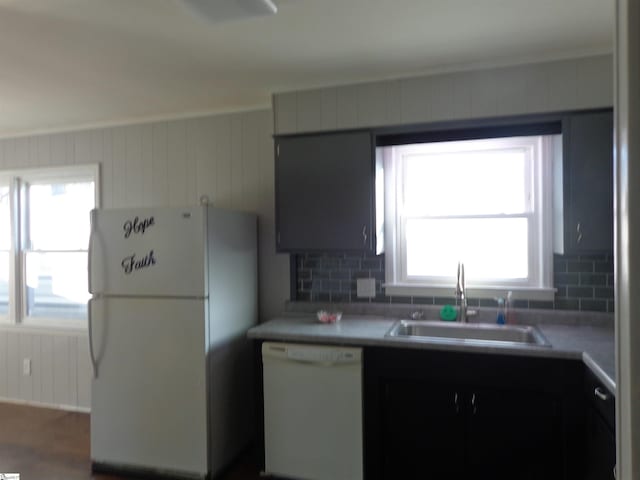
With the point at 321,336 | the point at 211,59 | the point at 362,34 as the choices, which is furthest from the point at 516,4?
the point at 321,336

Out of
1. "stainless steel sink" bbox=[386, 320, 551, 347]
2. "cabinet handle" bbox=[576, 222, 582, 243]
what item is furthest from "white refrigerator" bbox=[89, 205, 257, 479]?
"cabinet handle" bbox=[576, 222, 582, 243]

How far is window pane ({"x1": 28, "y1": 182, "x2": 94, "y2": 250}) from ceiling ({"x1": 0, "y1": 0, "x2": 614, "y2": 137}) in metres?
0.87

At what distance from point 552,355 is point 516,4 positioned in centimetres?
154

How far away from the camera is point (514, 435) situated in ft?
6.67

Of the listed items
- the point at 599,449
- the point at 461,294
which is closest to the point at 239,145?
the point at 461,294

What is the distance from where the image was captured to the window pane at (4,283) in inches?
149

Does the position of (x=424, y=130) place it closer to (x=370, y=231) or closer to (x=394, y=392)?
(x=370, y=231)

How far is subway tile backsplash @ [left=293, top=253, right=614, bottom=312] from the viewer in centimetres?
247

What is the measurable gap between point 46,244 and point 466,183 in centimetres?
344

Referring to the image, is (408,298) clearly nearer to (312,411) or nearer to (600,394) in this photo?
(312,411)

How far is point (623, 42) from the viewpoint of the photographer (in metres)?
0.54

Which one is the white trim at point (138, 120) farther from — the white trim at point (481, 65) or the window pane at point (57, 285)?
the window pane at point (57, 285)

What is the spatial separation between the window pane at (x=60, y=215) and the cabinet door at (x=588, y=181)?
3.46 meters

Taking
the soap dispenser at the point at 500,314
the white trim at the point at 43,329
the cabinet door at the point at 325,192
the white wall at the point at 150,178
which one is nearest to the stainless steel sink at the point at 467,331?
the soap dispenser at the point at 500,314
